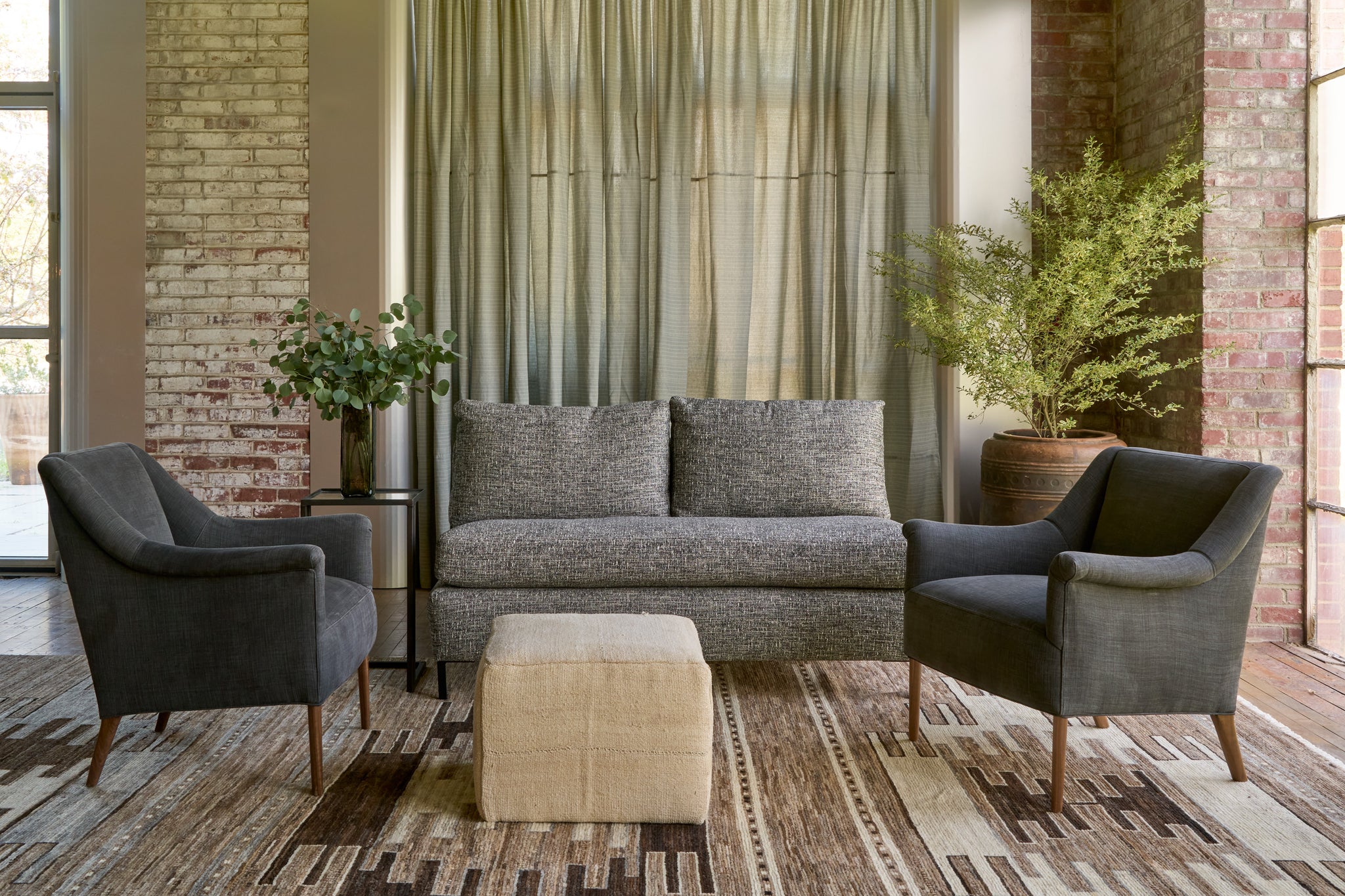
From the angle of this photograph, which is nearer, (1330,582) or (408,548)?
(408,548)

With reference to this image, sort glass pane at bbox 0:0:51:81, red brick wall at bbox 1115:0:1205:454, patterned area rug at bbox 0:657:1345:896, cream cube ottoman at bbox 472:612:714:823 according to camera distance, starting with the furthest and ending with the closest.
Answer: glass pane at bbox 0:0:51:81, red brick wall at bbox 1115:0:1205:454, cream cube ottoman at bbox 472:612:714:823, patterned area rug at bbox 0:657:1345:896

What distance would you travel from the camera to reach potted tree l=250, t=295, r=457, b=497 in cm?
335

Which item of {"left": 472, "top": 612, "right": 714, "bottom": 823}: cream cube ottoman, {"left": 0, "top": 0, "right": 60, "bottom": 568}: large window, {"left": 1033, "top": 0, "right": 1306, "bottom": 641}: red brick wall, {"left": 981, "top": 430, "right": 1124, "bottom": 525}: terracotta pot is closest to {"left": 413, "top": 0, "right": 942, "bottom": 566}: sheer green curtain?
{"left": 981, "top": 430, "right": 1124, "bottom": 525}: terracotta pot

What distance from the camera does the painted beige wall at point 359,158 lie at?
475 centimetres

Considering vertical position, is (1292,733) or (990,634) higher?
(990,634)

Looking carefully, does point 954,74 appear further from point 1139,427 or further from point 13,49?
point 13,49

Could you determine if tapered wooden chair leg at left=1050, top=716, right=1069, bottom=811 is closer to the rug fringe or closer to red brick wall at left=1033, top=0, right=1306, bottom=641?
the rug fringe

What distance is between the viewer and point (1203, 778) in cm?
263

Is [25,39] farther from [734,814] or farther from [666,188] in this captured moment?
[734,814]

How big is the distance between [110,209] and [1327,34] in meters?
5.06

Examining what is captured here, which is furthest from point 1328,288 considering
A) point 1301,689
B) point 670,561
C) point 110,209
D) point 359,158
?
point 110,209

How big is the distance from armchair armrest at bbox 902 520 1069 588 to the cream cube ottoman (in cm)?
96

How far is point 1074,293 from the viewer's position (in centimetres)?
386

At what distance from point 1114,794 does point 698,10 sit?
370 cm
